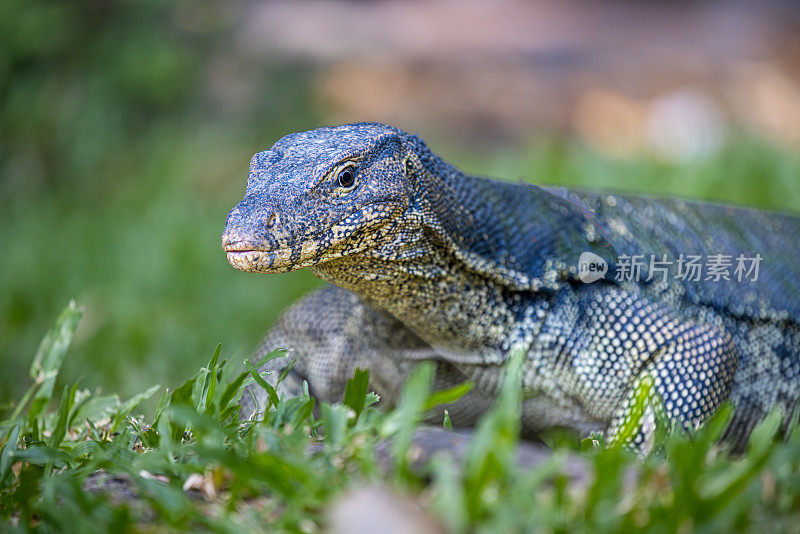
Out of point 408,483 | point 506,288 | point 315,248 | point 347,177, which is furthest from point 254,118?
point 408,483

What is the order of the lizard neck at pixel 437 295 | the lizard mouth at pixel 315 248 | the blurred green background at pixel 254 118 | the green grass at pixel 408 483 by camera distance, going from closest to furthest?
the green grass at pixel 408 483 < the lizard mouth at pixel 315 248 < the lizard neck at pixel 437 295 < the blurred green background at pixel 254 118

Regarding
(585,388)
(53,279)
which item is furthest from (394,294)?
(53,279)

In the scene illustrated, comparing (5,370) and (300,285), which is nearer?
(5,370)

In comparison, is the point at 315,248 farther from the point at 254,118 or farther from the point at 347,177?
the point at 254,118

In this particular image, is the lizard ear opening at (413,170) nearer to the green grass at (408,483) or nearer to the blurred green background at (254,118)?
the green grass at (408,483)

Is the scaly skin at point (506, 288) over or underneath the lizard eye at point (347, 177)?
underneath

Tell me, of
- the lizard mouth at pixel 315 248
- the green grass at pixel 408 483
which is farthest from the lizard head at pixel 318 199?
the green grass at pixel 408 483

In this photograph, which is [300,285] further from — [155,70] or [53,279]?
[155,70]
